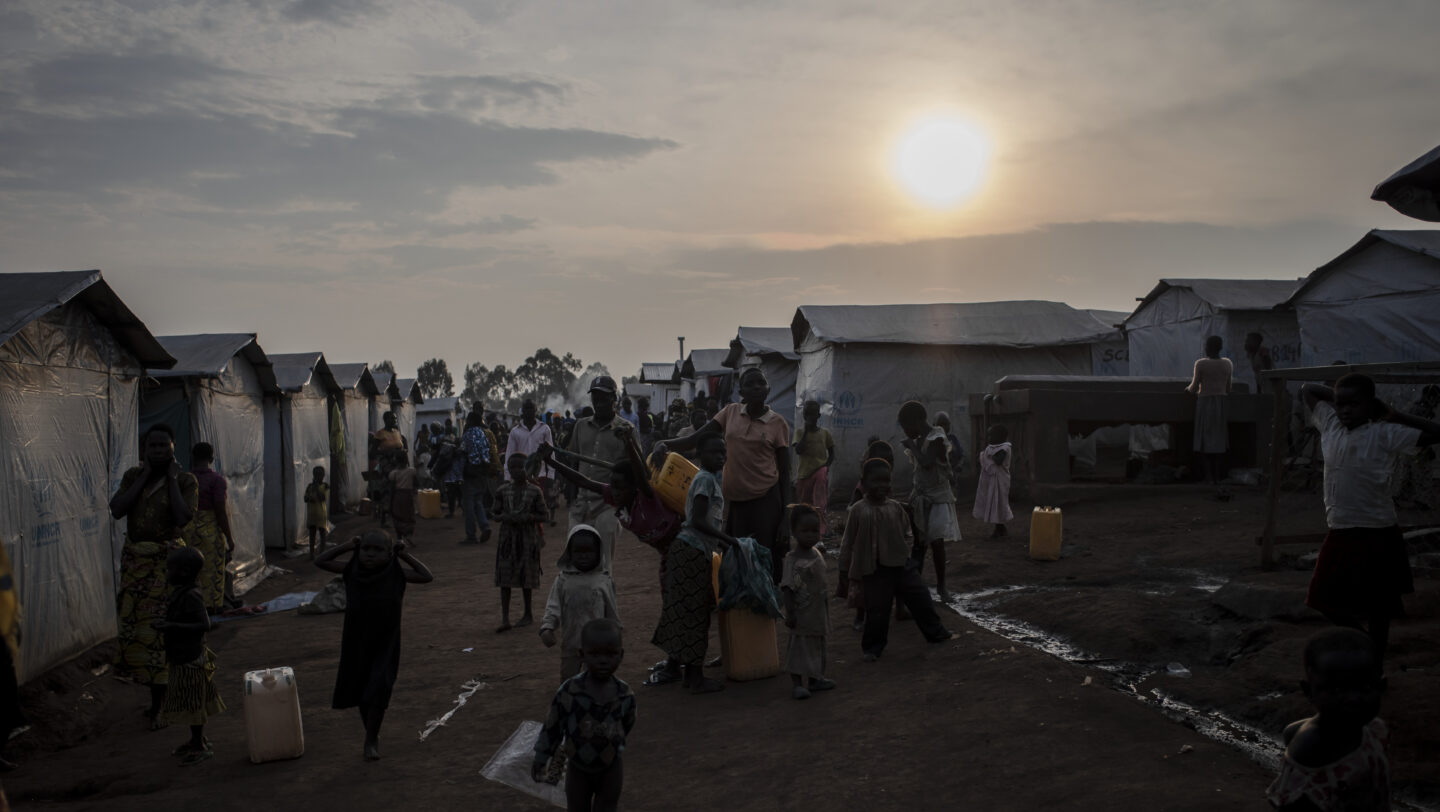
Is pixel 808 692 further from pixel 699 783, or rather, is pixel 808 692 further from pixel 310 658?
pixel 310 658

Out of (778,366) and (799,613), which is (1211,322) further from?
(799,613)

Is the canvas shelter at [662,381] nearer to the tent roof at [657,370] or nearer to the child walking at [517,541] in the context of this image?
the tent roof at [657,370]

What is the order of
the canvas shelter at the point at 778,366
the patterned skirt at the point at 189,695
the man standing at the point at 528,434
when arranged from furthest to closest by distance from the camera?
the canvas shelter at the point at 778,366 → the man standing at the point at 528,434 → the patterned skirt at the point at 189,695

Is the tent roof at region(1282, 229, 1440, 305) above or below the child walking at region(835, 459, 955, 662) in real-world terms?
above

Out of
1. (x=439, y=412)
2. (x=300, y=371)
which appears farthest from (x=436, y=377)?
(x=300, y=371)

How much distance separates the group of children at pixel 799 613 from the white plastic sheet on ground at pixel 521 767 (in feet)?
0.71

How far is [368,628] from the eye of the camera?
531 centimetres

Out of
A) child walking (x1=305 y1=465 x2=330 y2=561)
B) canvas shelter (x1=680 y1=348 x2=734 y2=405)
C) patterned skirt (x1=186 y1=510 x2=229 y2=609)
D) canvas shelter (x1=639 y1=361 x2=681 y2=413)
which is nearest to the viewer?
patterned skirt (x1=186 y1=510 x2=229 y2=609)

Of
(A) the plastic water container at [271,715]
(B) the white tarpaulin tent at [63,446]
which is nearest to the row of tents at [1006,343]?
(B) the white tarpaulin tent at [63,446]

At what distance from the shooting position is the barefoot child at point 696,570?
20.8 feet

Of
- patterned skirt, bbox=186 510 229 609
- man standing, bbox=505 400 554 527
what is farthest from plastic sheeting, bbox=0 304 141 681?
man standing, bbox=505 400 554 527

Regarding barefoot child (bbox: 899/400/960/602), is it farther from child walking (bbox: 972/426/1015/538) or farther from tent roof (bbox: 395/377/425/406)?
tent roof (bbox: 395/377/425/406)

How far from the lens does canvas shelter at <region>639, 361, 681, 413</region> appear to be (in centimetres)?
4116

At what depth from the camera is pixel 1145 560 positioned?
9688 mm
